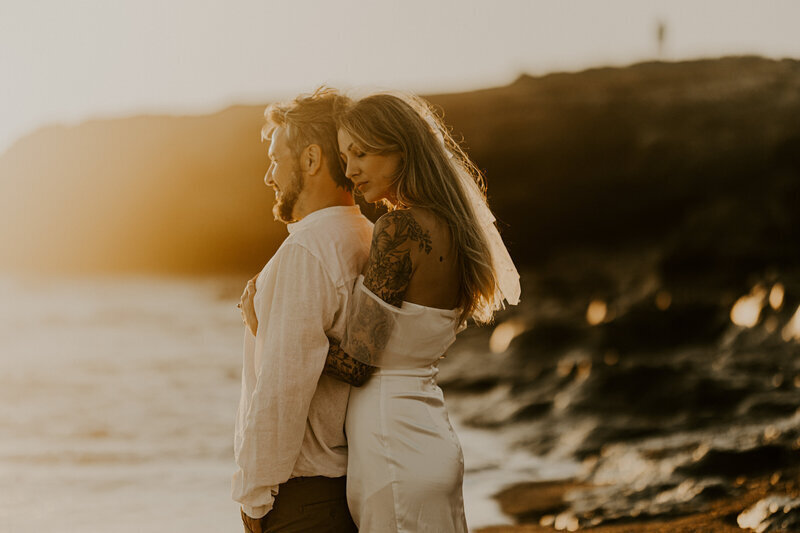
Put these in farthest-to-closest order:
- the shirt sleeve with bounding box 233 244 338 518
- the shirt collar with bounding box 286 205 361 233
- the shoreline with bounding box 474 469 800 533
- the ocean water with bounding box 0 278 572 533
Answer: the ocean water with bounding box 0 278 572 533 → the shoreline with bounding box 474 469 800 533 → the shirt collar with bounding box 286 205 361 233 → the shirt sleeve with bounding box 233 244 338 518

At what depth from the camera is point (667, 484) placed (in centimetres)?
630

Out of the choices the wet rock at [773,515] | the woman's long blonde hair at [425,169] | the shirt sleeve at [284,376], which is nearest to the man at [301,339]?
the shirt sleeve at [284,376]

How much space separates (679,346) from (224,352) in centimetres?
850

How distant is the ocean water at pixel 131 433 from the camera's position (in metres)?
6.92

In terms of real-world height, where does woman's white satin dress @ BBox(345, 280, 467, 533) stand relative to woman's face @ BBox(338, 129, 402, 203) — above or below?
below

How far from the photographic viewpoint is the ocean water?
272 inches

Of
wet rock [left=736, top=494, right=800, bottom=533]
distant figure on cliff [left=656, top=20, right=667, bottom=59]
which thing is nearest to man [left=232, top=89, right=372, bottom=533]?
wet rock [left=736, top=494, right=800, bottom=533]

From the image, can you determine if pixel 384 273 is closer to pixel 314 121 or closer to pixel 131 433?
pixel 314 121

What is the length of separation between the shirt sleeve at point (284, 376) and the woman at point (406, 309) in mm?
103

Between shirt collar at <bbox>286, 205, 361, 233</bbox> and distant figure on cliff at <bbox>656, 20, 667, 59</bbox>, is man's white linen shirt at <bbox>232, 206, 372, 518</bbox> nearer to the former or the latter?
shirt collar at <bbox>286, 205, 361, 233</bbox>

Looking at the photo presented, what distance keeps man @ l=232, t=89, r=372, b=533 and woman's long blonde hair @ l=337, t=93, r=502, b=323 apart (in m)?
0.12

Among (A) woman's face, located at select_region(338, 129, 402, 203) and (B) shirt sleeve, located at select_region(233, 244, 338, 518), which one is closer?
(B) shirt sleeve, located at select_region(233, 244, 338, 518)

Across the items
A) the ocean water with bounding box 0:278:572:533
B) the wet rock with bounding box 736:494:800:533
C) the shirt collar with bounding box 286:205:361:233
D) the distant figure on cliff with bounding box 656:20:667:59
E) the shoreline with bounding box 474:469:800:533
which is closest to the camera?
the shirt collar with bounding box 286:205:361:233

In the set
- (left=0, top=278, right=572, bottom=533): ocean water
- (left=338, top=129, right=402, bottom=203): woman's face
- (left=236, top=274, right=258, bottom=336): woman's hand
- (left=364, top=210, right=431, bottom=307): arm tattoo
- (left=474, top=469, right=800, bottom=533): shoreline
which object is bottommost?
(left=0, top=278, right=572, bottom=533): ocean water
